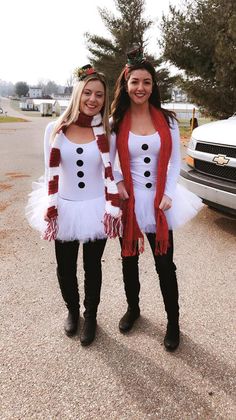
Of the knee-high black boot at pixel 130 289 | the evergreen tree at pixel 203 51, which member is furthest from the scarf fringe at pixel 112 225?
the evergreen tree at pixel 203 51

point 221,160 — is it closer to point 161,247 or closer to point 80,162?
point 161,247

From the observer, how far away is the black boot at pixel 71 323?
106 inches

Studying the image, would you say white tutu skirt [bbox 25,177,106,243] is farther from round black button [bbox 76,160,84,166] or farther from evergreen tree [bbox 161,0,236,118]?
evergreen tree [bbox 161,0,236,118]

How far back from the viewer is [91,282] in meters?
2.65

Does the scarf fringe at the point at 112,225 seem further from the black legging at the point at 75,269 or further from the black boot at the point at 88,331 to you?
the black boot at the point at 88,331

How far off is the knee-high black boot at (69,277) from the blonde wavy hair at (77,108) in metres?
0.78

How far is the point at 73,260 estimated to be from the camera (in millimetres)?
2609

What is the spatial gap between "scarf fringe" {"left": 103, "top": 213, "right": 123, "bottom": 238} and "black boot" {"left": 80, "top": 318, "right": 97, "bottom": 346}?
76 cm

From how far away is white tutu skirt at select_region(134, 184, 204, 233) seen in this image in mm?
2389

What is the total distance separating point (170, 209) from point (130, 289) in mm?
732

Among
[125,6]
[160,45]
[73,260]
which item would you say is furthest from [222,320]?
[125,6]

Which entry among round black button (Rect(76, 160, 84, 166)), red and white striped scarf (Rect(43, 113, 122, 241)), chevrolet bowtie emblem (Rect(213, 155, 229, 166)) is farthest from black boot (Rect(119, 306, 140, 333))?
chevrolet bowtie emblem (Rect(213, 155, 229, 166))

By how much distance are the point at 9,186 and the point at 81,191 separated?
527cm

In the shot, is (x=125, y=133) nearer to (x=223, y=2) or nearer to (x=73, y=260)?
(x=73, y=260)
